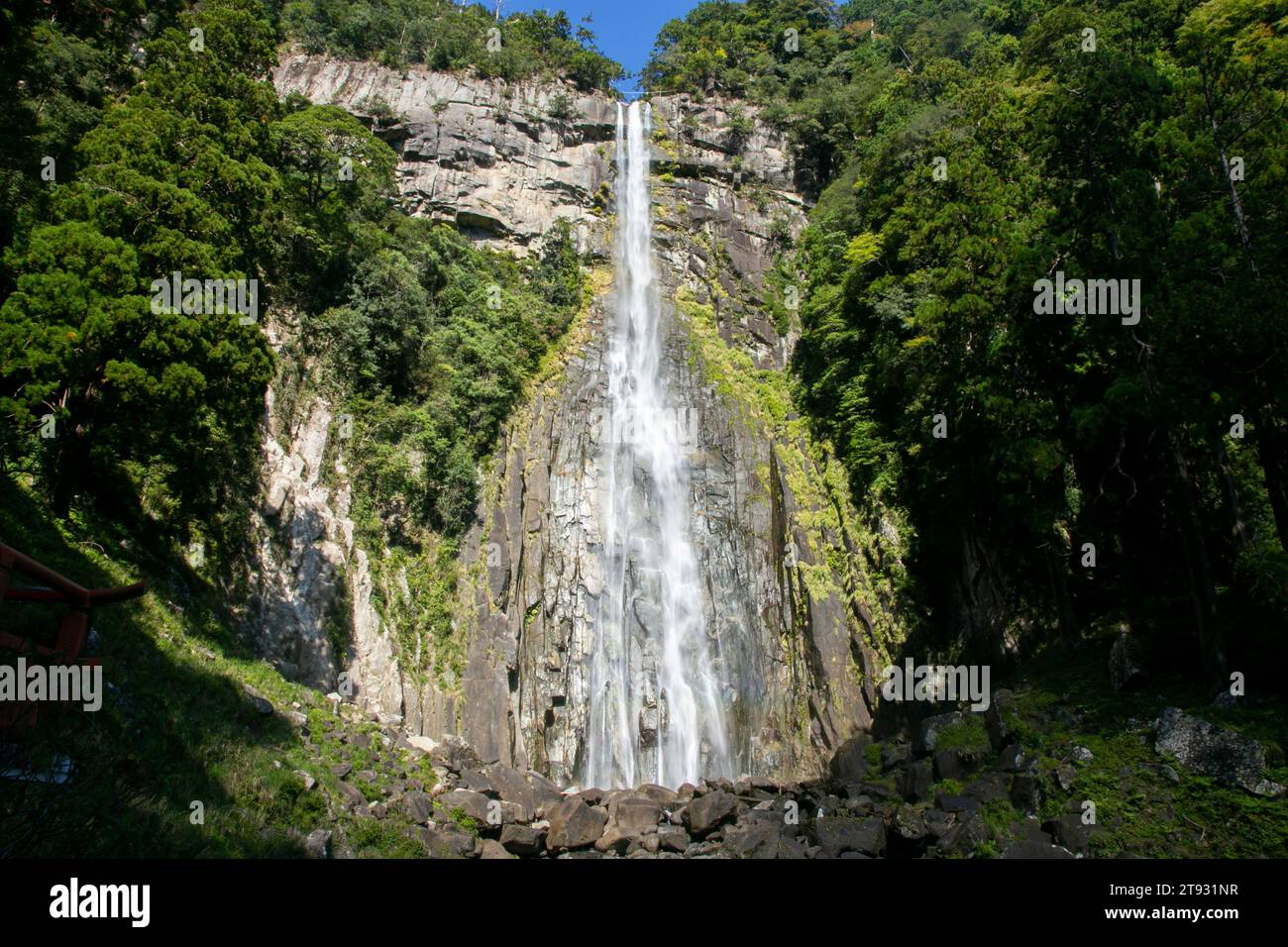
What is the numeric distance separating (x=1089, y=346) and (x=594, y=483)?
50.8 feet

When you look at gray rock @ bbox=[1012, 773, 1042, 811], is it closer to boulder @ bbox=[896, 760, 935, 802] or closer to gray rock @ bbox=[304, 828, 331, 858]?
boulder @ bbox=[896, 760, 935, 802]

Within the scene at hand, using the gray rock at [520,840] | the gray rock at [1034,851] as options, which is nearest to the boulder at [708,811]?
the gray rock at [520,840]

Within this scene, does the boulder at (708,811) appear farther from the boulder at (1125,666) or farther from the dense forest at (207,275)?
the dense forest at (207,275)

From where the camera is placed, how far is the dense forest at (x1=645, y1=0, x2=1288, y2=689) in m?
11.6

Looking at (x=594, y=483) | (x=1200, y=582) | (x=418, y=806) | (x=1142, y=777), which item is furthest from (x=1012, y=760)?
(x=594, y=483)

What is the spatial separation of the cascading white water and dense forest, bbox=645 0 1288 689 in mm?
6384

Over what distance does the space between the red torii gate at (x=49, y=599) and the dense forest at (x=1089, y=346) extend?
14.4 m

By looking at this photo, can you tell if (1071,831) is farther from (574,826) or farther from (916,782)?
(574,826)

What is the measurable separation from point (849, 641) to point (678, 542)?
6.40m

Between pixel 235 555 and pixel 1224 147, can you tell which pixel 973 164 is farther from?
pixel 235 555

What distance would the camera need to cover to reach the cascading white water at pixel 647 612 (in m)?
20.3

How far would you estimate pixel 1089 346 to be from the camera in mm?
13867

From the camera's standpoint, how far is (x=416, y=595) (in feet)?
65.4
